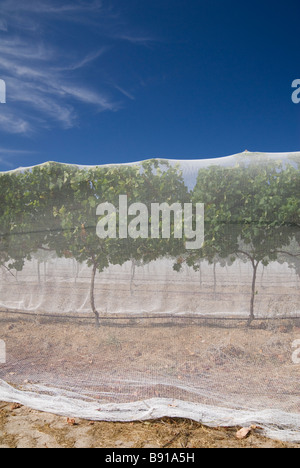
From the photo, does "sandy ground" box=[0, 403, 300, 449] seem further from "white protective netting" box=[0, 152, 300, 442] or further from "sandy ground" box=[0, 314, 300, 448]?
"white protective netting" box=[0, 152, 300, 442]

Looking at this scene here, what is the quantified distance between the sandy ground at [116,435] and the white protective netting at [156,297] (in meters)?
0.12

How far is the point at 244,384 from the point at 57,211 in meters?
4.07

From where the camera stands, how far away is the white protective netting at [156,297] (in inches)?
159

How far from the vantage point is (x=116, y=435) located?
3.26 m

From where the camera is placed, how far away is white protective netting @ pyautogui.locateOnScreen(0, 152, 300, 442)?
404 centimetres

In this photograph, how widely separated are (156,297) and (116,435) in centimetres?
320

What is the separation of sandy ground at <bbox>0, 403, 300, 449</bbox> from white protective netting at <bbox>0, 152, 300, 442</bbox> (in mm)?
120
